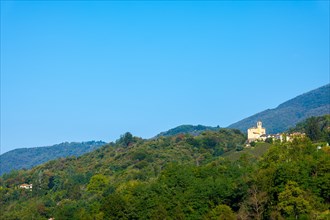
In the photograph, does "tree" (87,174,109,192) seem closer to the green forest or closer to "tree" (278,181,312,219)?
the green forest

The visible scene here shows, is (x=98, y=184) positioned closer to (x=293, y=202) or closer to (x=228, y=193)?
(x=228, y=193)

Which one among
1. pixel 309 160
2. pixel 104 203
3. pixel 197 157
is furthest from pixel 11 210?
pixel 309 160

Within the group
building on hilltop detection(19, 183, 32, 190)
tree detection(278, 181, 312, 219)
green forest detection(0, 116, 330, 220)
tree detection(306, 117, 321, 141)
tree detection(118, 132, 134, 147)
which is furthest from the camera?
tree detection(118, 132, 134, 147)

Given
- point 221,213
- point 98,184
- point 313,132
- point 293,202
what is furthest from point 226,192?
point 98,184

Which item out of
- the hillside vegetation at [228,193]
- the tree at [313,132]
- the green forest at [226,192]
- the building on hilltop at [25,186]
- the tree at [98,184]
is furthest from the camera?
the building on hilltop at [25,186]

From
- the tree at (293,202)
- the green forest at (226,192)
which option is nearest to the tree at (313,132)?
the green forest at (226,192)

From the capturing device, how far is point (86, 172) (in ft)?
344

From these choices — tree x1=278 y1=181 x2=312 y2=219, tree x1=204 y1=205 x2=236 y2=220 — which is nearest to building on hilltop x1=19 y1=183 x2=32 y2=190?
tree x1=204 y1=205 x2=236 y2=220

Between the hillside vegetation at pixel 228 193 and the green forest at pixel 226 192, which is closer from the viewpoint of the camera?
the hillside vegetation at pixel 228 193

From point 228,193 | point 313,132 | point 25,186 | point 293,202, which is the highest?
point 313,132

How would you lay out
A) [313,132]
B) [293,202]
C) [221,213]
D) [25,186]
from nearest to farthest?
[293,202], [221,213], [313,132], [25,186]

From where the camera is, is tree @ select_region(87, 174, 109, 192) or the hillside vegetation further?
tree @ select_region(87, 174, 109, 192)

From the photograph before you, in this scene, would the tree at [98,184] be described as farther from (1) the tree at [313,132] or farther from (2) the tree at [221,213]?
(2) the tree at [221,213]

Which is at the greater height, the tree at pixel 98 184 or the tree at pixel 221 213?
the tree at pixel 98 184
